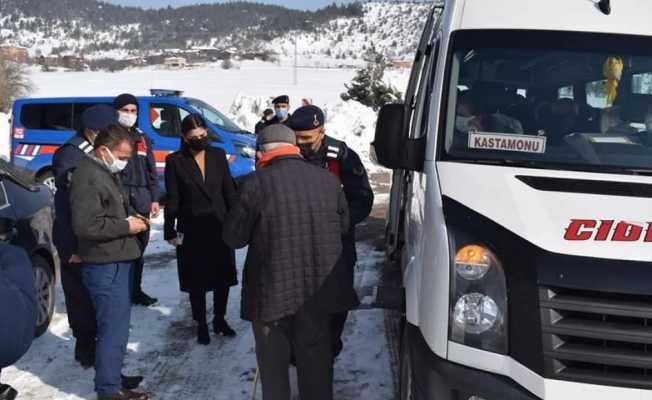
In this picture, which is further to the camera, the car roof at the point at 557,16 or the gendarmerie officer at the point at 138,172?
the gendarmerie officer at the point at 138,172

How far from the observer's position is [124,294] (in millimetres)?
3898

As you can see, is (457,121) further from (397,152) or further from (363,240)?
(363,240)

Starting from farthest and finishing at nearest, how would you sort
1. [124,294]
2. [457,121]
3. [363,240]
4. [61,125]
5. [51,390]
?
[61,125]
[363,240]
[51,390]
[124,294]
[457,121]

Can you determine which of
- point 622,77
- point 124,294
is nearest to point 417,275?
point 622,77

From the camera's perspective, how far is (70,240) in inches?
163

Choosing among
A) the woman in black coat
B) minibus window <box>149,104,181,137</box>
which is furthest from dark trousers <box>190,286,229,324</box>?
minibus window <box>149,104,181,137</box>

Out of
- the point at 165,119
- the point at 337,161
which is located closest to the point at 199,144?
the point at 337,161

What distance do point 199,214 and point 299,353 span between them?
187 cm

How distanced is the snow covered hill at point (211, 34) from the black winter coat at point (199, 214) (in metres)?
115

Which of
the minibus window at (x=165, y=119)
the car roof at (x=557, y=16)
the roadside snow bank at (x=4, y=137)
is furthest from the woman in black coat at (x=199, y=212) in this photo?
the roadside snow bank at (x=4, y=137)

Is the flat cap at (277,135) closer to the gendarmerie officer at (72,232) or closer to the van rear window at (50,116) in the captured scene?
the gendarmerie officer at (72,232)

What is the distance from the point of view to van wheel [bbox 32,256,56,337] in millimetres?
5125

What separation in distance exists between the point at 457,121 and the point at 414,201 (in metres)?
0.52

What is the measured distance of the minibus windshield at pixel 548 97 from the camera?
3160mm
